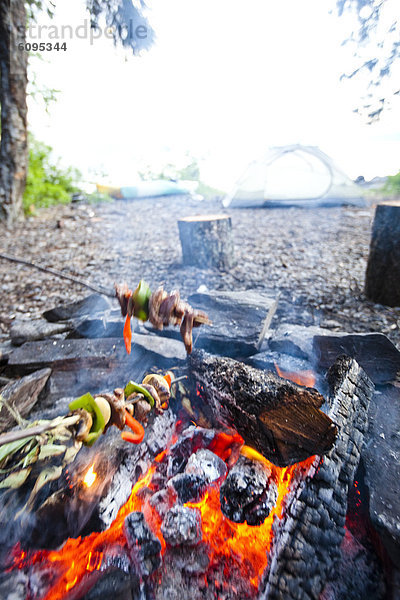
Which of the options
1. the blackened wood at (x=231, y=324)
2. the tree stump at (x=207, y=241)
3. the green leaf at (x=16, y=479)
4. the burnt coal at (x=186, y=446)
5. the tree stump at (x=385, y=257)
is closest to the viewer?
the green leaf at (x=16, y=479)

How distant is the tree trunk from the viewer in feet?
18.9

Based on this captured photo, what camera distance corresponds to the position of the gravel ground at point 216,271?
3.52 metres

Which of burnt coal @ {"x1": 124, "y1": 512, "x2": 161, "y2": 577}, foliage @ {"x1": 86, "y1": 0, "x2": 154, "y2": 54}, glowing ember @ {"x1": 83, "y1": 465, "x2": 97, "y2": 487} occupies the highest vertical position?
foliage @ {"x1": 86, "y1": 0, "x2": 154, "y2": 54}

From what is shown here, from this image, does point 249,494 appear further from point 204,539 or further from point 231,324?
point 231,324

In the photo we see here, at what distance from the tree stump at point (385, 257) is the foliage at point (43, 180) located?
7.92 m

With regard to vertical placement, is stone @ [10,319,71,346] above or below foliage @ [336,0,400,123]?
below

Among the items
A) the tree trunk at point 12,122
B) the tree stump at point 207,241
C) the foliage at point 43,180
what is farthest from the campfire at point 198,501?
the foliage at point 43,180

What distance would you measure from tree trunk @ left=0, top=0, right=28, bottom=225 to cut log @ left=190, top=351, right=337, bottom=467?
6.72 metres

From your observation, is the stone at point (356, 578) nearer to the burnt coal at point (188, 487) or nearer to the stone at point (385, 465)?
the stone at point (385, 465)

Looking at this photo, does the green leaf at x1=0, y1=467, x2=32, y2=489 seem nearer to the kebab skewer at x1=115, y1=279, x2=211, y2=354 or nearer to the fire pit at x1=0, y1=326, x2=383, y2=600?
the fire pit at x1=0, y1=326, x2=383, y2=600

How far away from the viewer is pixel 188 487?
156cm

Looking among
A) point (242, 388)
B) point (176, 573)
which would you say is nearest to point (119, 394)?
point (242, 388)

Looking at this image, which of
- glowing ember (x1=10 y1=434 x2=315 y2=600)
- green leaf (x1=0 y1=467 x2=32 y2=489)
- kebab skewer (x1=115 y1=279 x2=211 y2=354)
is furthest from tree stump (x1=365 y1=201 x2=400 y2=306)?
green leaf (x1=0 y1=467 x2=32 y2=489)

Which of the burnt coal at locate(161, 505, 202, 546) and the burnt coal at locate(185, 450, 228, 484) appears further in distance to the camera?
the burnt coal at locate(185, 450, 228, 484)
